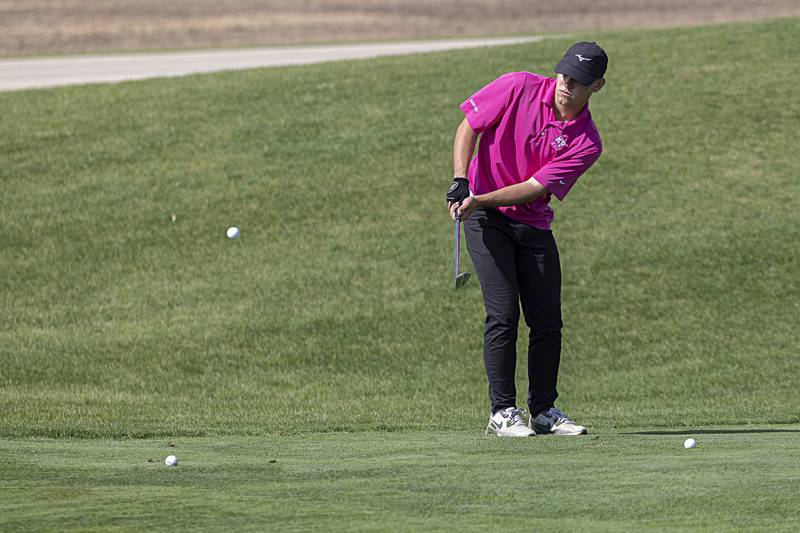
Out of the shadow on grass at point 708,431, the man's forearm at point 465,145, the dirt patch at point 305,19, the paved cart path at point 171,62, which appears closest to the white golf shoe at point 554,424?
the shadow on grass at point 708,431

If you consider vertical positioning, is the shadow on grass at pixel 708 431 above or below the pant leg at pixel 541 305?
below

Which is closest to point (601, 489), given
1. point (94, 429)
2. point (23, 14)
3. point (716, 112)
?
point (94, 429)

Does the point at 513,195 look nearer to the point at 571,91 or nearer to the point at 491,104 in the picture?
the point at 491,104

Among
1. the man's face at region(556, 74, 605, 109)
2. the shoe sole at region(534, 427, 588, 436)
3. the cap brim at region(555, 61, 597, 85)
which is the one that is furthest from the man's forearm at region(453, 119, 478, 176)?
the shoe sole at region(534, 427, 588, 436)

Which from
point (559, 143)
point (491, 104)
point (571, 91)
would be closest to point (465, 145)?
point (491, 104)

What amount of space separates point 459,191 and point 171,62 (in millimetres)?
20868

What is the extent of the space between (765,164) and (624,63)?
4567 millimetres

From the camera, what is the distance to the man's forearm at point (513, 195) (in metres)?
6.68

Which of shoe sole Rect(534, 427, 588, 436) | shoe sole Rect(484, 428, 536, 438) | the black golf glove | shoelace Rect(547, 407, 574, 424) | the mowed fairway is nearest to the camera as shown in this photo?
the mowed fairway

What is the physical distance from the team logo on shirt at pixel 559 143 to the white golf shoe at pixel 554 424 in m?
1.48

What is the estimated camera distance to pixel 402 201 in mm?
15117

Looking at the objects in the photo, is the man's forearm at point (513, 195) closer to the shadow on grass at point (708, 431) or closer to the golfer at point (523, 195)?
the golfer at point (523, 195)

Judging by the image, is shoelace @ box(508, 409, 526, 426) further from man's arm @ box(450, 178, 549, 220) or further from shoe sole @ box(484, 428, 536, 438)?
man's arm @ box(450, 178, 549, 220)

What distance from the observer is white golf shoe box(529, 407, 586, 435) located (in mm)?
7027
